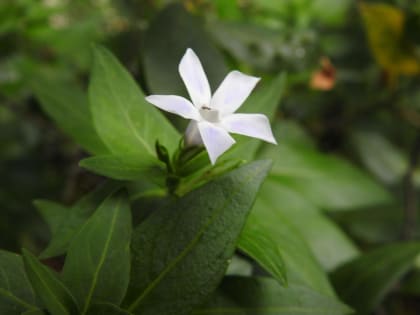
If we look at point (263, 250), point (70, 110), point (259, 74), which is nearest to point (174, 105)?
point (263, 250)

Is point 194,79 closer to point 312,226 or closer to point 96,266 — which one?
point 96,266

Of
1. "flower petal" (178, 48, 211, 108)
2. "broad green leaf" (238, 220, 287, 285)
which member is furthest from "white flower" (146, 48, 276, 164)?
"broad green leaf" (238, 220, 287, 285)

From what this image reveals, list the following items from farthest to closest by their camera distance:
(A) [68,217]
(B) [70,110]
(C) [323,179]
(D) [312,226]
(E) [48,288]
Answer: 1. (C) [323,179]
2. (D) [312,226]
3. (B) [70,110]
4. (A) [68,217]
5. (E) [48,288]

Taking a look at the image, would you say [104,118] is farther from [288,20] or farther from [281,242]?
[288,20]

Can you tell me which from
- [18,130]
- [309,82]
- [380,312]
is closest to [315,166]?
[309,82]

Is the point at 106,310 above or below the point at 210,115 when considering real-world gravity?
below

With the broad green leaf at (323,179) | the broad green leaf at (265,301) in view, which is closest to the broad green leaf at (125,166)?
the broad green leaf at (265,301)
